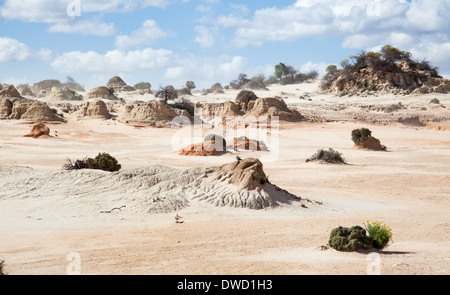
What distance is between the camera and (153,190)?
12.8m

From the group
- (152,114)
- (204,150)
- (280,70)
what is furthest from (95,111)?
(280,70)

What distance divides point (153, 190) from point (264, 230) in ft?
11.9

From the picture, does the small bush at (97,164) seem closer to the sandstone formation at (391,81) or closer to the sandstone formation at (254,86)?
the sandstone formation at (391,81)

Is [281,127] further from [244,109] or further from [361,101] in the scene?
[361,101]

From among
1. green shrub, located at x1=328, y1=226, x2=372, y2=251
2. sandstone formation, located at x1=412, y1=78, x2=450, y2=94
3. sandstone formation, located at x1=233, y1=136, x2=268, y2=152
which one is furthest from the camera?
sandstone formation, located at x1=412, y1=78, x2=450, y2=94

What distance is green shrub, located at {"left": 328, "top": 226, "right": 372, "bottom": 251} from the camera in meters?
8.08

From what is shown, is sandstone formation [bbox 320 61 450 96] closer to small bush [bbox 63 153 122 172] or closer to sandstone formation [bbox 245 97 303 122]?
sandstone formation [bbox 245 97 303 122]

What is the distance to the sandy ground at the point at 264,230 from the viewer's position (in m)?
7.37

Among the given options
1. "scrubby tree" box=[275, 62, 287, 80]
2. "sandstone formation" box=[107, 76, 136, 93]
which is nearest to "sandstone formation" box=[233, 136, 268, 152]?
"sandstone formation" box=[107, 76, 136, 93]

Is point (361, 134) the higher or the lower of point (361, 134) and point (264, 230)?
the higher

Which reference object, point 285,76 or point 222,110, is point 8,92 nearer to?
point 222,110

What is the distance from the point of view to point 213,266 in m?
7.27

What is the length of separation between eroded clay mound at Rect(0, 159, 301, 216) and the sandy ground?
0.36 m

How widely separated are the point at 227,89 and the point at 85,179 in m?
61.6
